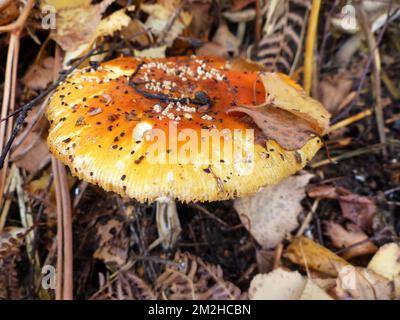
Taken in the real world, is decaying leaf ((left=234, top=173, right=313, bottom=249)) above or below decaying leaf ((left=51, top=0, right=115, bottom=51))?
below

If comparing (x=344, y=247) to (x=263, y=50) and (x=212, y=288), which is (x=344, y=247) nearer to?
(x=212, y=288)

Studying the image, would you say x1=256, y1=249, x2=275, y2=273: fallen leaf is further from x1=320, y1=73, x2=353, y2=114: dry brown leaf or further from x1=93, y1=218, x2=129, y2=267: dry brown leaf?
x1=320, y1=73, x2=353, y2=114: dry brown leaf

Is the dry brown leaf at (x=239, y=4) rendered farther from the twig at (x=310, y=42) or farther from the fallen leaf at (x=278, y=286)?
the fallen leaf at (x=278, y=286)

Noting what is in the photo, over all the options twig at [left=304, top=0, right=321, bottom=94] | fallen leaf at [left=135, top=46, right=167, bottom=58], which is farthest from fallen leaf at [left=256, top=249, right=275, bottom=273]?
fallen leaf at [left=135, top=46, right=167, bottom=58]

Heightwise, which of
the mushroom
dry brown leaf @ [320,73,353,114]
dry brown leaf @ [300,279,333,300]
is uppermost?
the mushroom

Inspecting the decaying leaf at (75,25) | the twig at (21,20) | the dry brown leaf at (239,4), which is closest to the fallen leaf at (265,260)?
the decaying leaf at (75,25)

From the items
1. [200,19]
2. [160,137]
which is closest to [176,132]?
[160,137]

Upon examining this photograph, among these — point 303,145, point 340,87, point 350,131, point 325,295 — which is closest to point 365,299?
point 325,295
